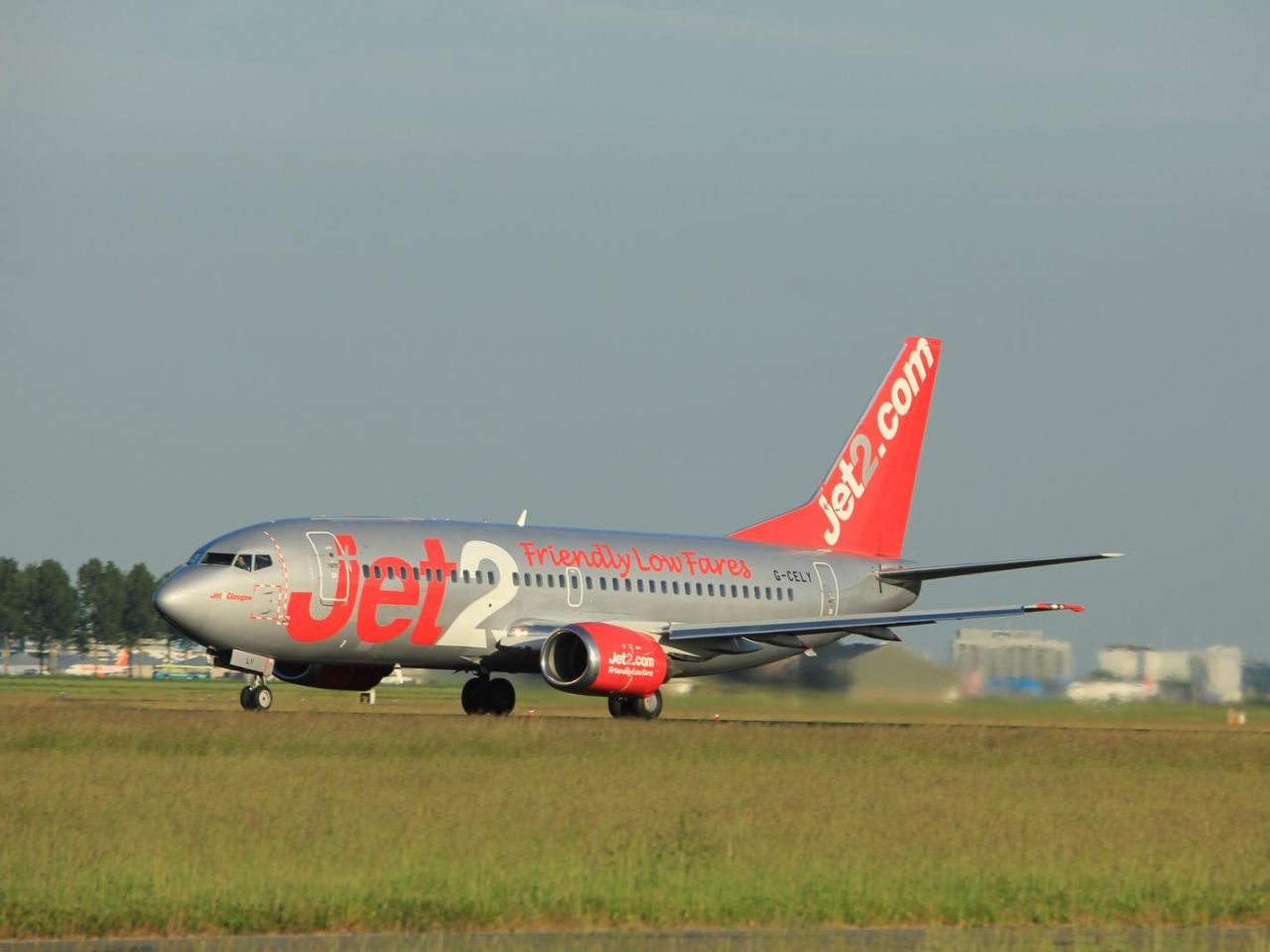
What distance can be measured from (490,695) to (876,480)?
1240 cm

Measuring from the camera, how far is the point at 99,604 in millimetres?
137250

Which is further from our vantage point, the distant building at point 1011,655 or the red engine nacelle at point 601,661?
the distant building at point 1011,655

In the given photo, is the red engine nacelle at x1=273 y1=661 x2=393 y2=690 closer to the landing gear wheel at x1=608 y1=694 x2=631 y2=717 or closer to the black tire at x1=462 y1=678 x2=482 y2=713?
the black tire at x1=462 y1=678 x2=482 y2=713

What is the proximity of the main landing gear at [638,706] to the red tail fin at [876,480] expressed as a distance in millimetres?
7561

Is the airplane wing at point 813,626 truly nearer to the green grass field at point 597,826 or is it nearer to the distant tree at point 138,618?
the green grass field at point 597,826

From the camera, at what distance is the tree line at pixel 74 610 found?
131625 mm

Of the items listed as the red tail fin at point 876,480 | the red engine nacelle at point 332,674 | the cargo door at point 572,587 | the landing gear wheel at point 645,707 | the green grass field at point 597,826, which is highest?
the red tail fin at point 876,480

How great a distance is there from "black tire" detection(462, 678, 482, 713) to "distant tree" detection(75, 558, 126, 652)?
94622 mm

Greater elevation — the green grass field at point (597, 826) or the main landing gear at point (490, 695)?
the main landing gear at point (490, 695)

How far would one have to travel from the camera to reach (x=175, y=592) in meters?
35.2

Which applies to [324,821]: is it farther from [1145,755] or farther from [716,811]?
[1145,755]

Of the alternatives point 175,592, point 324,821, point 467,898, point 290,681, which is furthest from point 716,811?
point 290,681

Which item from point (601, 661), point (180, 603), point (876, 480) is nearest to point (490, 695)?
point (601, 661)

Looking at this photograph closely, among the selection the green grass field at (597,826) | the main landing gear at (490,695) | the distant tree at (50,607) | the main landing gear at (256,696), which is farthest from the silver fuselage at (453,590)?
the distant tree at (50,607)
